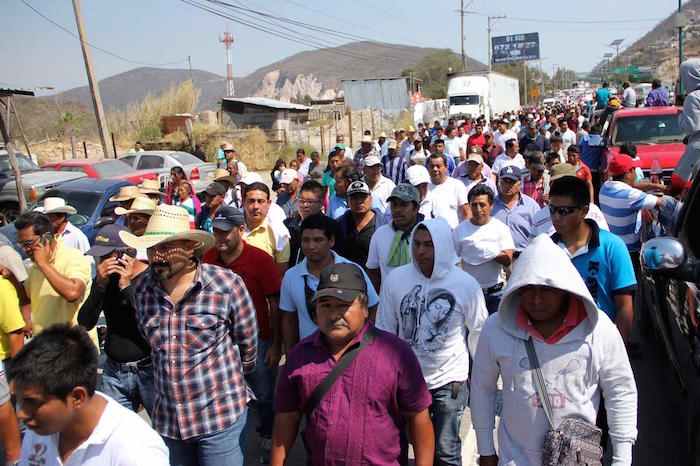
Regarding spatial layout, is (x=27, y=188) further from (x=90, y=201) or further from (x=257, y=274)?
(x=257, y=274)

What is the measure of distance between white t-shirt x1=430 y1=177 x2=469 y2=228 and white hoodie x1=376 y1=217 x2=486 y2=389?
9.66ft

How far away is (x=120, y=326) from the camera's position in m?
3.74

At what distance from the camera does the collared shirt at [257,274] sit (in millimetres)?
4266

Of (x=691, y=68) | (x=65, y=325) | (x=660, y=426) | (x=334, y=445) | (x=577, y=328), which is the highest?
(x=691, y=68)

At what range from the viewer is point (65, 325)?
7.65 ft

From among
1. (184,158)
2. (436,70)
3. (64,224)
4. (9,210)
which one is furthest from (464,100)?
(436,70)

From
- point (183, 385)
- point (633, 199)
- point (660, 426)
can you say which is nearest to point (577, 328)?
point (183, 385)

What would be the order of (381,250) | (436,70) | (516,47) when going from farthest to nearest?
(436,70) < (516,47) < (381,250)

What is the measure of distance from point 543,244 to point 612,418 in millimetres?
753

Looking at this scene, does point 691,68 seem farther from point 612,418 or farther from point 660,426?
point 612,418

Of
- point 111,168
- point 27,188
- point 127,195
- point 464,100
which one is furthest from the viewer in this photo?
point 464,100

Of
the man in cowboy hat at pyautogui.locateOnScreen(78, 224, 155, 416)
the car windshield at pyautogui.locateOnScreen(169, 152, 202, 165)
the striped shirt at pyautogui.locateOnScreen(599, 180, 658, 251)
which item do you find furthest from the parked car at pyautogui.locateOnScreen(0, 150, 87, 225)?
the striped shirt at pyautogui.locateOnScreen(599, 180, 658, 251)

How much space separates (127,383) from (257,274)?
3.45 feet

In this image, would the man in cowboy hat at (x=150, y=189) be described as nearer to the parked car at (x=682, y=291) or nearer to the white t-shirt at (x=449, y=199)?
the white t-shirt at (x=449, y=199)
